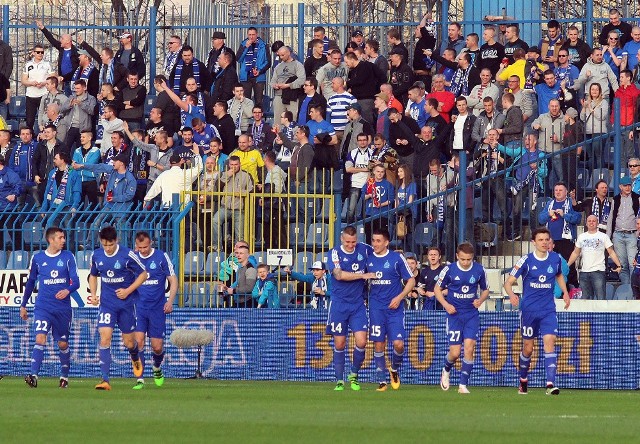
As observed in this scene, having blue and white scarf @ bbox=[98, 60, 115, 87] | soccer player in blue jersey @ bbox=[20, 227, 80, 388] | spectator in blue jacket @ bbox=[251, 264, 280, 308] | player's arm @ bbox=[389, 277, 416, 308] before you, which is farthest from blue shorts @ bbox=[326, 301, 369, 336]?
blue and white scarf @ bbox=[98, 60, 115, 87]

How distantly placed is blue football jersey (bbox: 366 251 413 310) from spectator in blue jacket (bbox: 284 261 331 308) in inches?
80.2

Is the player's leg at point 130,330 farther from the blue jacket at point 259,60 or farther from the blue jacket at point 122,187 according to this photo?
the blue jacket at point 259,60

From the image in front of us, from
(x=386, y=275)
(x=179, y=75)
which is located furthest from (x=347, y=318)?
(x=179, y=75)

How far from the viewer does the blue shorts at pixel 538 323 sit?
58.4 feet

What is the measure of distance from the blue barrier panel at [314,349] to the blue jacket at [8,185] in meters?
2.87

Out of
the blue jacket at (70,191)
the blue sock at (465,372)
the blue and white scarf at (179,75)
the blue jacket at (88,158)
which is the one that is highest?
the blue and white scarf at (179,75)

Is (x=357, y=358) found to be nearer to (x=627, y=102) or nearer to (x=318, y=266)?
(x=318, y=266)

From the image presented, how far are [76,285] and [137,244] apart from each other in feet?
2.95

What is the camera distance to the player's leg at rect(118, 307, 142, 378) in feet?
60.7

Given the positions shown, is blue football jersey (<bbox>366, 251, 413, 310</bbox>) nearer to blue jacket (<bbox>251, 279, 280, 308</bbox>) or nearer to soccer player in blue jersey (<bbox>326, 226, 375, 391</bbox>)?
soccer player in blue jersey (<bbox>326, 226, 375, 391</bbox>)

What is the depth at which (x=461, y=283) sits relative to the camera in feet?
59.7

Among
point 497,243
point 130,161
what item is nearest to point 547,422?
point 497,243

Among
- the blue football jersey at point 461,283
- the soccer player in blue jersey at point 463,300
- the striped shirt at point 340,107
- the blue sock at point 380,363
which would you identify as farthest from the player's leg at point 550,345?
the striped shirt at point 340,107

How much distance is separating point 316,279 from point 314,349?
97 centimetres
